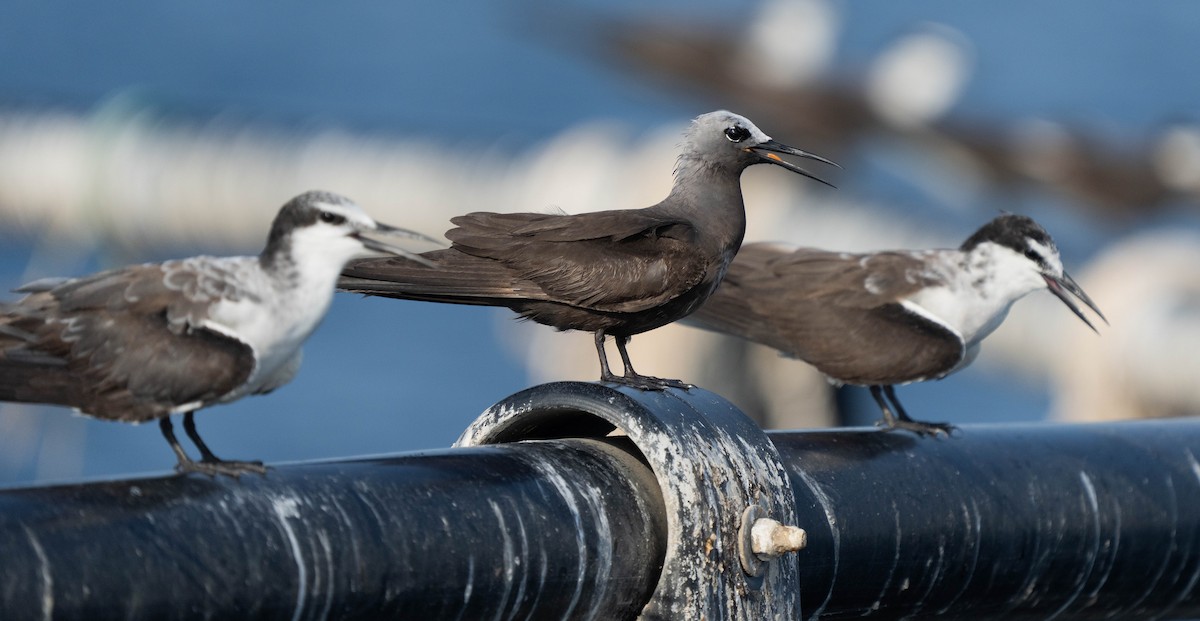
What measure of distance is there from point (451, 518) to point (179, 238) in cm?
932

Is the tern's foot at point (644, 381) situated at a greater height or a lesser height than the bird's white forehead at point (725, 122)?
lesser

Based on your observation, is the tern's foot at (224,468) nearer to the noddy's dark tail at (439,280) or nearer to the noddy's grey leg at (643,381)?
the noddy's grey leg at (643,381)

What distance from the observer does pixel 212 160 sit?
11.7 meters

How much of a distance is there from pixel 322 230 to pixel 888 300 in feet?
7.82

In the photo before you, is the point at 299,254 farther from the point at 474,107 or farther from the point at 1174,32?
the point at 1174,32

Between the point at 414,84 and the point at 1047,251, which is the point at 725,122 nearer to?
the point at 1047,251

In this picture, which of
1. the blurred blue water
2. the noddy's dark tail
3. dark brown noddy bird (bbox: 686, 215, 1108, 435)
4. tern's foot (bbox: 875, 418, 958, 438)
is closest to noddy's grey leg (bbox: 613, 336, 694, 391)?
the noddy's dark tail

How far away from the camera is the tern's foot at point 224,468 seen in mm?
2559

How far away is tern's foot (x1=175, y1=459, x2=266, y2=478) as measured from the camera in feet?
8.39

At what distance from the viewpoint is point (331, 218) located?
10.0ft

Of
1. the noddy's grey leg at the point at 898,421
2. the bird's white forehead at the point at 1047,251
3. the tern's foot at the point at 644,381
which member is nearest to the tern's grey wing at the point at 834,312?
the noddy's grey leg at the point at 898,421

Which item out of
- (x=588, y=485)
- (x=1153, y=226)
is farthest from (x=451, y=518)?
(x=1153, y=226)

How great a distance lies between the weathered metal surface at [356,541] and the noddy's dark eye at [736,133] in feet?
5.46

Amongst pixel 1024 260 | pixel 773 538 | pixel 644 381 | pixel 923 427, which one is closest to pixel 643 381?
pixel 644 381
